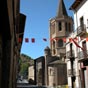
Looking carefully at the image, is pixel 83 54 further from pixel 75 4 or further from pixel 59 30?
pixel 59 30

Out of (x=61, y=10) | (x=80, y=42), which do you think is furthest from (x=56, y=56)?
(x=80, y=42)

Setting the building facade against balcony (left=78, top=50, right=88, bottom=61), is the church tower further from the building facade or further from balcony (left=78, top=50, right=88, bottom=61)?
balcony (left=78, top=50, right=88, bottom=61)

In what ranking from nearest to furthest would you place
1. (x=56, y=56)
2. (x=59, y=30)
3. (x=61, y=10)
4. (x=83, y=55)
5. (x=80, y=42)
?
(x=83, y=55) < (x=80, y=42) < (x=56, y=56) < (x=59, y=30) < (x=61, y=10)

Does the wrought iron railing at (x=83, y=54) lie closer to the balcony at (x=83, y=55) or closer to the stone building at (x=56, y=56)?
the balcony at (x=83, y=55)

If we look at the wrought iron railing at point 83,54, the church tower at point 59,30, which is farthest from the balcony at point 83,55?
the church tower at point 59,30

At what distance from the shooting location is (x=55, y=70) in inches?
1925

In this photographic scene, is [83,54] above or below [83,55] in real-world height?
above

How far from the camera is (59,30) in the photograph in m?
59.5

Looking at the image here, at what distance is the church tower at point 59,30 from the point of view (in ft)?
189

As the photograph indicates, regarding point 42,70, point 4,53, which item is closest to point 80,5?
point 4,53

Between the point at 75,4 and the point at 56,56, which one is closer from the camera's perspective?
the point at 75,4

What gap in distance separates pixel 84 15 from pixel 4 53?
779 inches

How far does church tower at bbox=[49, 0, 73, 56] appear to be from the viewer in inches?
2263

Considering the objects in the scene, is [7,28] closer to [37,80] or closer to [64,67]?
[64,67]
